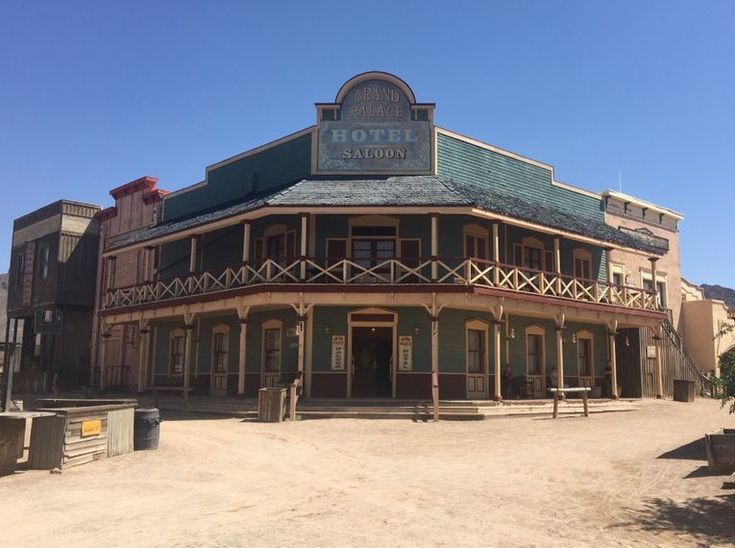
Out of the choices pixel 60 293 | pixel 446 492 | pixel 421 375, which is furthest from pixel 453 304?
pixel 60 293

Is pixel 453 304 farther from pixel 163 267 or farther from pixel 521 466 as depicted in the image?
pixel 163 267

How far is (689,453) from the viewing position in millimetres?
12367

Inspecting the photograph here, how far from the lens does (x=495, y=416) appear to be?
19.0 metres

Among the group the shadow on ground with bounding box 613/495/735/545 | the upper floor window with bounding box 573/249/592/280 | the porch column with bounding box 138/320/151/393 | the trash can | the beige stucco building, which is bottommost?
the shadow on ground with bounding box 613/495/735/545

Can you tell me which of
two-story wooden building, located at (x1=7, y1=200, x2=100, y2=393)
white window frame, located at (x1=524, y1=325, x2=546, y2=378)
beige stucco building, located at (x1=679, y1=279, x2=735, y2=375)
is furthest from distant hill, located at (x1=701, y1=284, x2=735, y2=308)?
two-story wooden building, located at (x1=7, y1=200, x2=100, y2=393)

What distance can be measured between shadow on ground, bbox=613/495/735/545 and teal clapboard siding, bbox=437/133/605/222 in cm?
1575

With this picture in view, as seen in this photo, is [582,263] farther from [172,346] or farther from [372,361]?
[172,346]

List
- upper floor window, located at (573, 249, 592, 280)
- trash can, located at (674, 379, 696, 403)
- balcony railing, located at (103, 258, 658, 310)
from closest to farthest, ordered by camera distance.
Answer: balcony railing, located at (103, 258, 658, 310) → trash can, located at (674, 379, 696, 403) → upper floor window, located at (573, 249, 592, 280)

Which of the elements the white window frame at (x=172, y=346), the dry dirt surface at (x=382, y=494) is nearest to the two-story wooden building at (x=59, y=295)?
the white window frame at (x=172, y=346)

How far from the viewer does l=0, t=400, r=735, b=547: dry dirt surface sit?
7.58m

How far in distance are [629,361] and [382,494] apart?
2055 centimetres

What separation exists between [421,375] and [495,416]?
10.3 ft

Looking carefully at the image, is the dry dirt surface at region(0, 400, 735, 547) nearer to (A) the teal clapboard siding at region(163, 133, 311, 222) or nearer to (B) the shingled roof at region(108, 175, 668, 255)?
(B) the shingled roof at region(108, 175, 668, 255)

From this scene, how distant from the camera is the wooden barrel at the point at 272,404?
18000 mm
